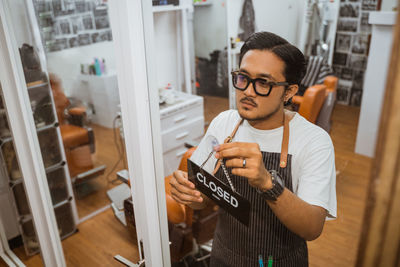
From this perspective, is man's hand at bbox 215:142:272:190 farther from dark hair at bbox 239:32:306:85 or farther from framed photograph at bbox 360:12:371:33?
framed photograph at bbox 360:12:371:33

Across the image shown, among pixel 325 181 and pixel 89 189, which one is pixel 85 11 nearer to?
pixel 89 189

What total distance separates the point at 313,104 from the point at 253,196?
0.36m

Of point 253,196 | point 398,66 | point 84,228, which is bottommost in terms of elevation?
point 84,228

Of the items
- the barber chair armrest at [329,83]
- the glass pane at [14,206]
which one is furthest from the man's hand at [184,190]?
the glass pane at [14,206]

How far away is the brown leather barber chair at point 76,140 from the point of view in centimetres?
325

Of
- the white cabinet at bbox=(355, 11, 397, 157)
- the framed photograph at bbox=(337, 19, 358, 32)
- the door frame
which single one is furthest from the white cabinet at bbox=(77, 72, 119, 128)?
the door frame

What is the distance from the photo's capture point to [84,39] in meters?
4.68

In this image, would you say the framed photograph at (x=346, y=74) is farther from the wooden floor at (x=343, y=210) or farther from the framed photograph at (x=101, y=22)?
the framed photograph at (x=101, y=22)

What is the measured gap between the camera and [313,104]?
1.03 m

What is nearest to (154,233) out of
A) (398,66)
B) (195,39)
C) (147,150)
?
(147,150)

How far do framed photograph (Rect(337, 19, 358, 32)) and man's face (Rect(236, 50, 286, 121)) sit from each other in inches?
168

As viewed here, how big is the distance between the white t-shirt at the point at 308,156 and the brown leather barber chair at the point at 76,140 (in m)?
2.69

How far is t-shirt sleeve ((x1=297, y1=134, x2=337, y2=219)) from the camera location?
857 mm

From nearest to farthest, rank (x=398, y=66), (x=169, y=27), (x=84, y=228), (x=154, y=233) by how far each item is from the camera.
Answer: (x=398, y=66), (x=154, y=233), (x=84, y=228), (x=169, y=27)
